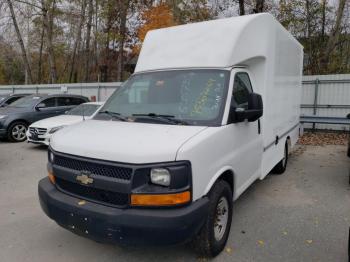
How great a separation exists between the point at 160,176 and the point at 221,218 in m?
1.24

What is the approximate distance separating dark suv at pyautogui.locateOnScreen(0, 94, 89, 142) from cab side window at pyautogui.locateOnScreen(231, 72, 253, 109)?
9.38 metres

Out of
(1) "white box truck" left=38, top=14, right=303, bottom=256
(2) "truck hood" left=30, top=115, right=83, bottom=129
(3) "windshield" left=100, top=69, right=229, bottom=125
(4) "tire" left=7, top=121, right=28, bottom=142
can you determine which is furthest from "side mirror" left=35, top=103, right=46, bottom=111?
(3) "windshield" left=100, top=69, right=229, bottom=125

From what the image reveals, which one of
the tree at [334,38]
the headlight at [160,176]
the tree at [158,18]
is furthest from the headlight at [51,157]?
the tree at [158,18]

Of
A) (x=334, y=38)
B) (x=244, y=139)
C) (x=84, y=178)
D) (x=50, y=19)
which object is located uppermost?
(x=50, y=19)

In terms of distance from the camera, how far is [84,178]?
10.2ft

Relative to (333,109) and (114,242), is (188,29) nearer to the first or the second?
(114,242)

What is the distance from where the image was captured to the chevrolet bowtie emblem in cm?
307

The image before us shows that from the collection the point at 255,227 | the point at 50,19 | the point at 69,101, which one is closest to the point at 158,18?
the point at 50,19

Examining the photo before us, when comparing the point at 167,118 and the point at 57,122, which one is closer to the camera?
the point at 167,118

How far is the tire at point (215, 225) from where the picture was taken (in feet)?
10.8

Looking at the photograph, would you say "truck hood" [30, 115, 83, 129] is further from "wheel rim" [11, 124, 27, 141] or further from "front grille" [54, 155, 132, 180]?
"front grille" [54, 155, 132, 180]

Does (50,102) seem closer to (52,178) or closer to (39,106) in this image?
(39,106)

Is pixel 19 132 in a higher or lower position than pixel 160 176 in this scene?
lower

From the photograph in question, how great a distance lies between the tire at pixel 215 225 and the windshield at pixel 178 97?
2.51 ft
